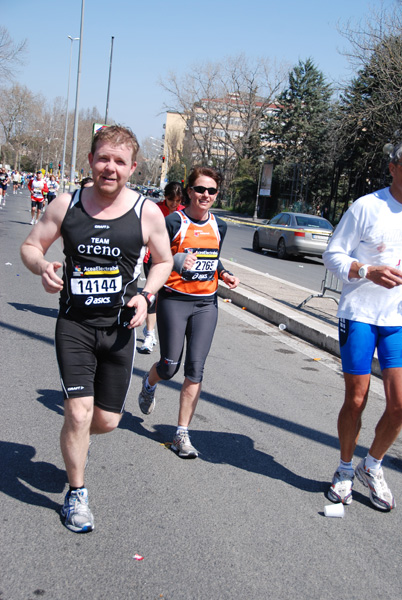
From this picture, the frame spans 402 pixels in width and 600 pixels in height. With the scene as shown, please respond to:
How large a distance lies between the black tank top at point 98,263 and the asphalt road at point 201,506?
1071 millimetres

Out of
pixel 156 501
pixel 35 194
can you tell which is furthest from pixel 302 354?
pixel 35 194

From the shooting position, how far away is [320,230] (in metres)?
21.0

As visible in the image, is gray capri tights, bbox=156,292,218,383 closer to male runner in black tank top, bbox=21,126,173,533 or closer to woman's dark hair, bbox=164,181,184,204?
male runner in black tank top, bbox=21,126,173,533

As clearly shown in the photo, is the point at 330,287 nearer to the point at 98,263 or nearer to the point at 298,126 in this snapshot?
the point at 98,263

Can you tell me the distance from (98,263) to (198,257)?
4.66 feet

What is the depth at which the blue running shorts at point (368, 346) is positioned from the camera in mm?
3770

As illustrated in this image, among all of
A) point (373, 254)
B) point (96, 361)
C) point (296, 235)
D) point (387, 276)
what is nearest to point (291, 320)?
point (373, 254)

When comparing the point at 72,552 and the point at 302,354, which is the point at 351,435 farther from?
the point at 302,354

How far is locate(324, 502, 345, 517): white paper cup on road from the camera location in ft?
12.2

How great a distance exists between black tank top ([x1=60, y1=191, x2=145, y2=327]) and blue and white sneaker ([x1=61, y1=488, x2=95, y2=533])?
88 cm

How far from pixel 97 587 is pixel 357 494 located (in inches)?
77.6

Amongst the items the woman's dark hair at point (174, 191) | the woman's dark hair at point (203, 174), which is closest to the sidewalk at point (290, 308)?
the woman's dark hair at point (174, 191)

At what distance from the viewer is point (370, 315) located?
3.80m

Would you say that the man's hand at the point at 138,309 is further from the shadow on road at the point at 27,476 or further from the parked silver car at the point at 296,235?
the parked silver car at the point at 296,235
